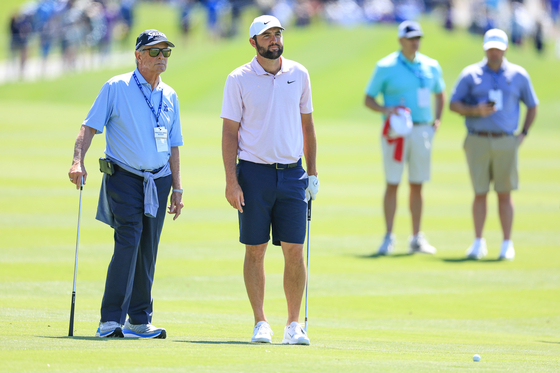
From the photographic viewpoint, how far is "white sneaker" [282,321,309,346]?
6020 millimetres

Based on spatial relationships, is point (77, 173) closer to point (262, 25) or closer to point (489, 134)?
point (262, 25)

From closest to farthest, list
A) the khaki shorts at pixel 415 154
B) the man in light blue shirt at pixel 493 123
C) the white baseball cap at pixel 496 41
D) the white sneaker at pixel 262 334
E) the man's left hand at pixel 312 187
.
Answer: the white sneaker at pixel 262 334 → the man's left hand at pixel 312 187 → the white baseball cap at pixel 496 41 → the man in light blue shirt at pixel 493 123 → the khaki shorts at pixel 415 154

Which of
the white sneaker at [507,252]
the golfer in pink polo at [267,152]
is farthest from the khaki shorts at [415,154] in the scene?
the golfer in pink polo at [267,152]

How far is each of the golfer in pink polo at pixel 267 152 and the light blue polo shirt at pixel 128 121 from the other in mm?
545

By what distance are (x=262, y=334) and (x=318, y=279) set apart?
3188mm

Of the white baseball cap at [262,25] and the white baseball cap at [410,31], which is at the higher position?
the white baseball cap at [410,31]

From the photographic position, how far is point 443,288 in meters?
8.97

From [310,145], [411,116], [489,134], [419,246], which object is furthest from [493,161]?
[310,145]

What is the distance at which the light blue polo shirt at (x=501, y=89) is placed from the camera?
411 inches

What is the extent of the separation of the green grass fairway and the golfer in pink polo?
0.67m

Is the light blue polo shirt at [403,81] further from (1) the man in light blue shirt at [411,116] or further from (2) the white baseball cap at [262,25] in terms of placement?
(2) the white baseball cap at [262,25]

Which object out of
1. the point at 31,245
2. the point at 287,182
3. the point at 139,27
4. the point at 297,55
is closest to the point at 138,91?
the point at 287,182

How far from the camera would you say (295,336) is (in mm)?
6043

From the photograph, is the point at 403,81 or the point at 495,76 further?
the point at 403,81
